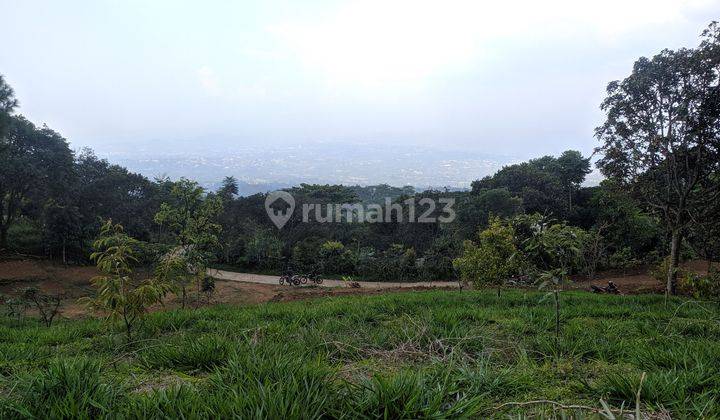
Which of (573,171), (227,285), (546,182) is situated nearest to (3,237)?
(227,285)

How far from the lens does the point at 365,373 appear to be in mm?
2426

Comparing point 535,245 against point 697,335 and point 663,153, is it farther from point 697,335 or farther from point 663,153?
point 663,153

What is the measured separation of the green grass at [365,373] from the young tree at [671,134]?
6058 mm

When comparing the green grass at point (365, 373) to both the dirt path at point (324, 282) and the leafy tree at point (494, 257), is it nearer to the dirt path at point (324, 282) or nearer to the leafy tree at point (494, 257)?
the leafy tree at point (494, 257)

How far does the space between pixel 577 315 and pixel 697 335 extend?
1.47 metres

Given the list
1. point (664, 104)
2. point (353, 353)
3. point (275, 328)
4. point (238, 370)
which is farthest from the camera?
point (664, 104)

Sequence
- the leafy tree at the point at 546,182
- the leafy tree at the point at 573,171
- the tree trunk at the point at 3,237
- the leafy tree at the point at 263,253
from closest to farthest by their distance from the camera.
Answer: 1. the tree trunk at the point at 3,237
2. the leafy tree at the point at 263,253
3. the leafy tree at the point at 546,182
4. the leafy tree at the point at 573,171

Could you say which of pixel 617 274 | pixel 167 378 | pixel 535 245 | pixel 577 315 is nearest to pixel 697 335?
pixel 577 315

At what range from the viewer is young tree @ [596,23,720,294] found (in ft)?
26.9

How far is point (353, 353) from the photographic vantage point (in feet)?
10.3

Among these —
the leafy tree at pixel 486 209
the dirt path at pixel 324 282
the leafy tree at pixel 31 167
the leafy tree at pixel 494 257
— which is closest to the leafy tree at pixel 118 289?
the leafy tree at pixel 494 257

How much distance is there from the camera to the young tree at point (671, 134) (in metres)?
8.21

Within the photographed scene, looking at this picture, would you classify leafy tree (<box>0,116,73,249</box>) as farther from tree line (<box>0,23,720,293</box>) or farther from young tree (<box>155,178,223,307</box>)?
young tree (<box>155,178,223,307</box>)

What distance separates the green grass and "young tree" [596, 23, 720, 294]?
6.06 m
